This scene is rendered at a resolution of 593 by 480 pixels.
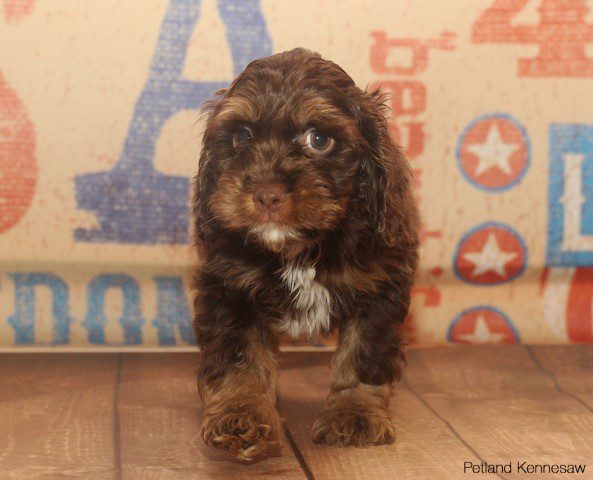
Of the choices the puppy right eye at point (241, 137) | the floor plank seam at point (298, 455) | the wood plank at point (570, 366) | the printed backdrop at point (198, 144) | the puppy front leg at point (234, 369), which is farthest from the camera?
the printed backdrop at point (198, 144)

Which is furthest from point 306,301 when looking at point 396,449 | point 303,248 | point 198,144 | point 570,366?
point 570,366

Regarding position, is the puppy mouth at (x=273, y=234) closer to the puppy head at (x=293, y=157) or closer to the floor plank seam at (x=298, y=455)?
the puppy head at (x=293, y=157)

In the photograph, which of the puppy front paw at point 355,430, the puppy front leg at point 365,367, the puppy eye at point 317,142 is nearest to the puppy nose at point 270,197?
the puppy eye at point 317,142

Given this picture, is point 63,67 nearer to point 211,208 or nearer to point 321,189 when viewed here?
point 211,208

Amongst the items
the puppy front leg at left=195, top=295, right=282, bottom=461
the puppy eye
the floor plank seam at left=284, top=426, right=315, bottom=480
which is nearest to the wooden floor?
the floor plank seam at left=284, top=426, right=315, bottom=480

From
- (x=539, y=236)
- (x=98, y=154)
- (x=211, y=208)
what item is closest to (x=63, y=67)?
(x=98, y=154)

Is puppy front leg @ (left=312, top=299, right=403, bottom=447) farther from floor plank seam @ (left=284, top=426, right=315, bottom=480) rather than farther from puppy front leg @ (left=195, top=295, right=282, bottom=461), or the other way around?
puppy front leg @ (left=195, top=295, right=282, bottom=461)
